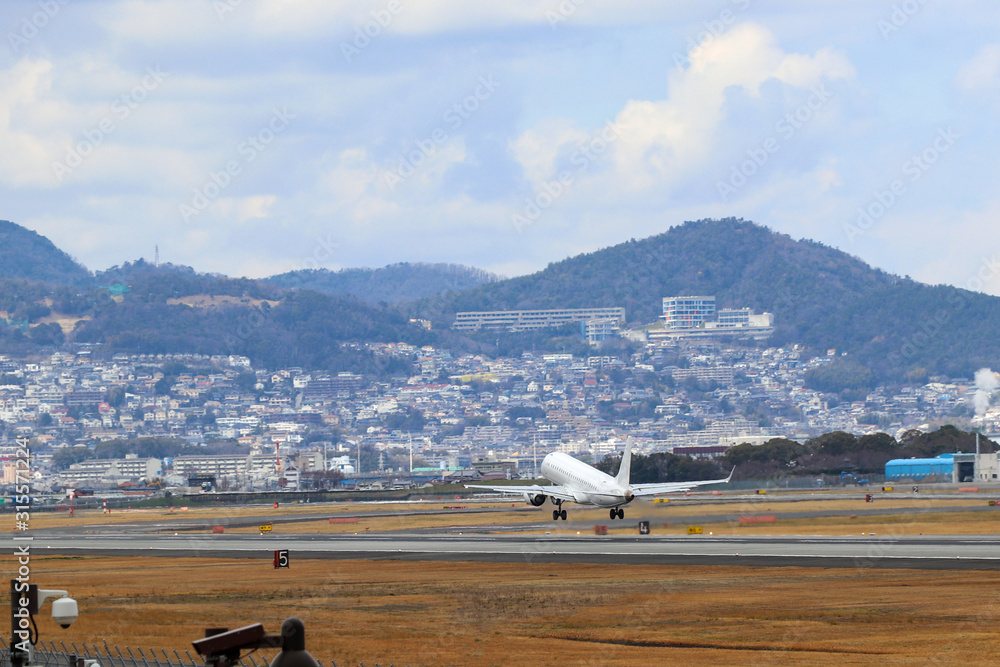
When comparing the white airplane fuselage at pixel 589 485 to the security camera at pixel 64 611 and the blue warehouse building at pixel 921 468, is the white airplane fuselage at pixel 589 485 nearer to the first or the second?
the security camera at pixel 64 611

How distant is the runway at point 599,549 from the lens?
62750 mm

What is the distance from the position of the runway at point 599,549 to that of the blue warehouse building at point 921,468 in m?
115

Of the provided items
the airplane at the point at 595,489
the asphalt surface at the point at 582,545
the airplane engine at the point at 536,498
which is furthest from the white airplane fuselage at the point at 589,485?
the airplane engine at the point at 536,498

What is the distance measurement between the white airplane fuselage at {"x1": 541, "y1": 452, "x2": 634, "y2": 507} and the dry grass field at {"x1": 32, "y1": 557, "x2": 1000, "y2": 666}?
3122 centimetres

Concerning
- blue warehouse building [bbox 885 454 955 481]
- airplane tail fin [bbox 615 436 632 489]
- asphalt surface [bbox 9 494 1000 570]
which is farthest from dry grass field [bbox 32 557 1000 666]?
blue warehouse building [bbox 885 454 955 481]

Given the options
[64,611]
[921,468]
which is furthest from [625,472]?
[921,468]

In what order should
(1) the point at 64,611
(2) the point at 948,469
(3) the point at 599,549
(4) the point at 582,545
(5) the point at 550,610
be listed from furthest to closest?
(2) the point at 948,469 < (4) the point at 582,545 < (3) the point at 599,549 < (5) the point at 550,610 < (1) the point at 64,611

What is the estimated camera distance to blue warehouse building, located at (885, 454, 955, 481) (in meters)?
190

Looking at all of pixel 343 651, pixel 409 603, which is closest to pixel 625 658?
pixel 343 651

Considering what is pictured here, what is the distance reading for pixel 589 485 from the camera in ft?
324

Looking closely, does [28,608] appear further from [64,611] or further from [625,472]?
[625,472]

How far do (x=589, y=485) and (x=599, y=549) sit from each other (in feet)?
79.9

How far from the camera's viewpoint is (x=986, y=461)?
18538cm

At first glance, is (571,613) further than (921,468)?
No
